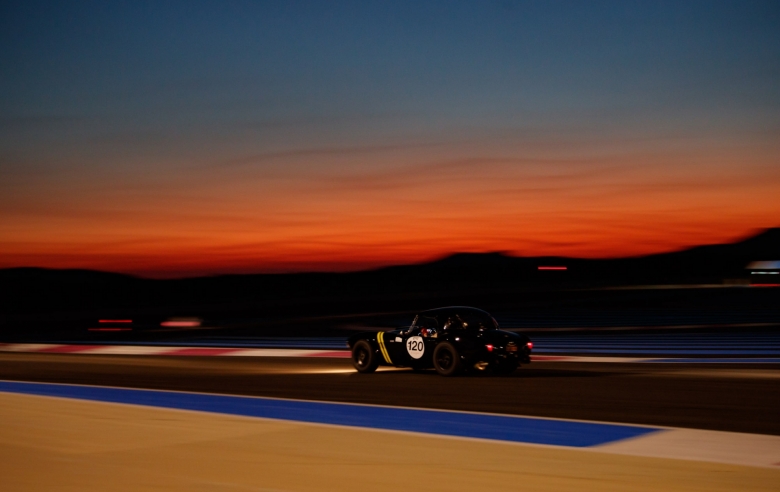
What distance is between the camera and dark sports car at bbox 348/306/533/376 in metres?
17.2

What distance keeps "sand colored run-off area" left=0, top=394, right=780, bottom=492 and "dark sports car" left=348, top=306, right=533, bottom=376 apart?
7728mm

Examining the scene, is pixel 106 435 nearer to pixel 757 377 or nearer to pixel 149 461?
pixel 149 461

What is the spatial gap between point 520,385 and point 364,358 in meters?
4.47

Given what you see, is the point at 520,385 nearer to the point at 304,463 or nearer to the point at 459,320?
the point at 459,320

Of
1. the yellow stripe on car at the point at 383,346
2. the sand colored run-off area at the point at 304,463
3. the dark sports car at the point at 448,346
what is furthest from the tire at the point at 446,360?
the sand colored run-off area at the point at 304,463

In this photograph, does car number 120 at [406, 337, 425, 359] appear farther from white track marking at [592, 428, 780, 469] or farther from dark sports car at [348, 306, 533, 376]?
white track marking at [592, 428, 780, 469]

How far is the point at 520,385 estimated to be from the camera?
1512 centimetres

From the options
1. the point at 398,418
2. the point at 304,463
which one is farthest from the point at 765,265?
the point at 304,463

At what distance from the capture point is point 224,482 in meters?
6.85

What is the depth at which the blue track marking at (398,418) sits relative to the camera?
30.1 feet

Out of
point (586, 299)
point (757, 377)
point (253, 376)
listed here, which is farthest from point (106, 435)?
point (586, 299)

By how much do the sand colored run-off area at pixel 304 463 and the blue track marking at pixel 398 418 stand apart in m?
0.67

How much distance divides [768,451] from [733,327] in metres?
30.8

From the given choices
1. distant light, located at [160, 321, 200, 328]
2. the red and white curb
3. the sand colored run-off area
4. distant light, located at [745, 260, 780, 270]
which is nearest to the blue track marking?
the sand colored run-off area
